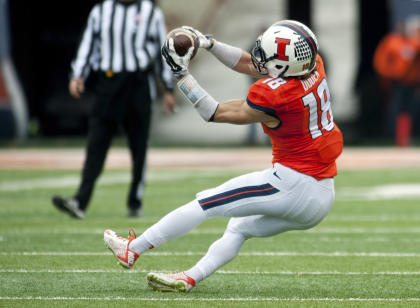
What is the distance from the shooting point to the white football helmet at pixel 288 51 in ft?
15.3

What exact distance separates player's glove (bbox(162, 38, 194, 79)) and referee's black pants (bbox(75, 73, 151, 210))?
3105 millimetres

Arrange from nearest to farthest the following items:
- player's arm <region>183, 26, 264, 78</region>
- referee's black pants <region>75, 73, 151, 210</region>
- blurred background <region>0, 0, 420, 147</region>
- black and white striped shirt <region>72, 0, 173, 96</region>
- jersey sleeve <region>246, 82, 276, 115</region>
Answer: jersey sleeve <region>246, 82, 276, 115</region>, player's arm <region>183, 26, 264, 78</region>, referee's black pants <region>75, 73, 151, 210</region>, black and white striped shirt <region>72, 0, 173, 96</region>, blurred background <region>0, 0, 420, 147</region>

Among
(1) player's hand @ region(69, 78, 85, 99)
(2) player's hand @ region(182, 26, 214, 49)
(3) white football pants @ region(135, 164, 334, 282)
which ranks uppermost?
(2) player's hand @ region(182, 26, 214, 49)

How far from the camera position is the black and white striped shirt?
787 centimetres

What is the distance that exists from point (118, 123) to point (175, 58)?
10.8 ft

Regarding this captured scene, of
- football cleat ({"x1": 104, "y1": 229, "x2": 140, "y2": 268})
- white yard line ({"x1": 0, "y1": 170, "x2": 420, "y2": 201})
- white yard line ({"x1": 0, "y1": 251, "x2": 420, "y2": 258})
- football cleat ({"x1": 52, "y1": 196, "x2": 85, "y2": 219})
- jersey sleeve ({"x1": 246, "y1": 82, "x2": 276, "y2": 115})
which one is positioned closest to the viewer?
jersey sleeve ({"x1": 246, "y1": 82, "x2": 276, "y2": 115})

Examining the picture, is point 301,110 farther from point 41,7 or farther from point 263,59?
point 41,7

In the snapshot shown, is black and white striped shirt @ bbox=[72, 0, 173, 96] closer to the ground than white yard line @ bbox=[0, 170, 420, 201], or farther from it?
farther from it

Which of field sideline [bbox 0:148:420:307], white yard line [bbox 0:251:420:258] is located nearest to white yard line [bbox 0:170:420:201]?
field sideline [bbox 0:148:420:307]

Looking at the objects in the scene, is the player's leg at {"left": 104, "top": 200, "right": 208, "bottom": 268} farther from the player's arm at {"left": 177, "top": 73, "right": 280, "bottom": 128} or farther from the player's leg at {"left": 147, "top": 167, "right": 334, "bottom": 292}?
the player's arm at {"left": 177, "top": 73, "right": 280, "bottom": 128}

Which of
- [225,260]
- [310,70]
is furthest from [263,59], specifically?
[225,260]

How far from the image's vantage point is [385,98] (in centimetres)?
1783

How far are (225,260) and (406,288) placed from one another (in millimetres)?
995

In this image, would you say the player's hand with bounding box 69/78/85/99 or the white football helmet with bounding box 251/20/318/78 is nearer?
the white football helmet with bounding box 251/20/318/78
